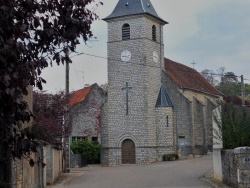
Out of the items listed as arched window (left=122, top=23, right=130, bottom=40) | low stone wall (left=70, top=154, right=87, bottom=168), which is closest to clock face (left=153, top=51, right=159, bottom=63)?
arched window (left=122, top=23, right=130, bottom=40)

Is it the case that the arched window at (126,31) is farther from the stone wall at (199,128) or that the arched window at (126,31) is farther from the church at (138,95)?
the stone wall at (199,128)

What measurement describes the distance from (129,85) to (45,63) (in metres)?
39.7

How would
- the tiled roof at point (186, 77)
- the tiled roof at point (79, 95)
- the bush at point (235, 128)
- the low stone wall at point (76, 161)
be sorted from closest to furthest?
1. the bush at point (235, 128)
2. the low stone wall at point (76, 161)
3. the tiled roof at point (186, 77)
4. the tiled roof at point (79, 95)

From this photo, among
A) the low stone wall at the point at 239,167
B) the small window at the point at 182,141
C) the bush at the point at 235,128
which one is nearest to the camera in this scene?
the low stone wall at the point at 239,167

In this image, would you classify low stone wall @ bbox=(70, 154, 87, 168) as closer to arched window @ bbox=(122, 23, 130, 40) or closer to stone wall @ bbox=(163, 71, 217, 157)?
stone wall @ bbox=(163, 71, 217, 157)

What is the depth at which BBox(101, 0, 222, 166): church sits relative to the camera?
4450 centimetres

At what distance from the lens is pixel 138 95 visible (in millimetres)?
44531

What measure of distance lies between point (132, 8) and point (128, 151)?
1354cm

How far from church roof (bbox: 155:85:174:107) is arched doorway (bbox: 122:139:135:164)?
4.48 meters

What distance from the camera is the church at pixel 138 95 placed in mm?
44500

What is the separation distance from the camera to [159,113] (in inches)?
1797

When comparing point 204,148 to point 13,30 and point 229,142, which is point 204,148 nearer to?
point 229,142

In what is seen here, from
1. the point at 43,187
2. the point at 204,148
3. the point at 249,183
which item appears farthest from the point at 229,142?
the point at 204,148

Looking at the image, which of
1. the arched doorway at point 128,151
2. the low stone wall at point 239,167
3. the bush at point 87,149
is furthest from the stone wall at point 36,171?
the arched doorway at point 128,151
